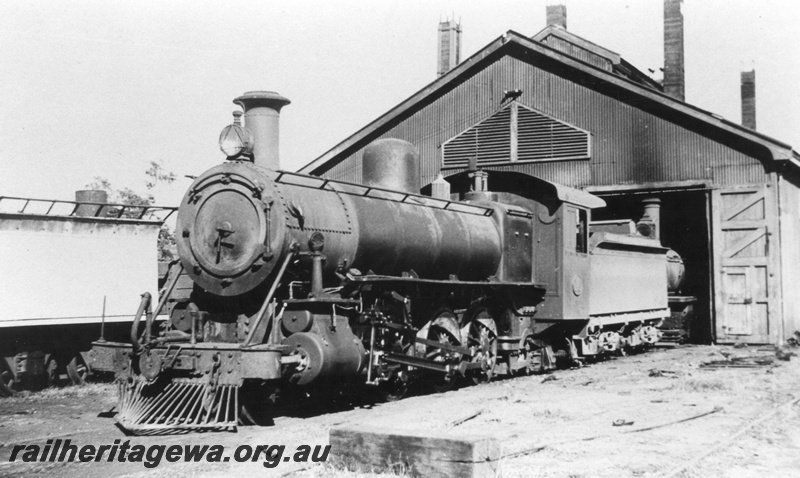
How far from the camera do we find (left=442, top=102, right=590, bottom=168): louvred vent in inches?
763

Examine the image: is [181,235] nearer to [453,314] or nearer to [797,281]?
[453,314]

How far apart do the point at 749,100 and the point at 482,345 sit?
22.2 m

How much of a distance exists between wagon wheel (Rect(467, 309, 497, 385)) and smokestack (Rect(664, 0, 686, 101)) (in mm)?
12714

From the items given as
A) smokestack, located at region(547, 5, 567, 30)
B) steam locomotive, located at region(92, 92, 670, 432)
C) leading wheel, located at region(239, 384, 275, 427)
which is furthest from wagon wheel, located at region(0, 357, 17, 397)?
smokestack, located at region(547, 5, 567, 30)

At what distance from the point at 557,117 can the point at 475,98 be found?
7.37ft

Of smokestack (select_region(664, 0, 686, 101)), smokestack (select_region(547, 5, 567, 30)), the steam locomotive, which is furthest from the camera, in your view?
smokestack (select_region(547, 5, 567, 30))

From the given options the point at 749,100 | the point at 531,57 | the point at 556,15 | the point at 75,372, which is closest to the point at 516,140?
the point at 531,57

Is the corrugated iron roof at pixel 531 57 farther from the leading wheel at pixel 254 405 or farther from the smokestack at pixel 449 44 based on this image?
the leading wheel at pixel 254 405

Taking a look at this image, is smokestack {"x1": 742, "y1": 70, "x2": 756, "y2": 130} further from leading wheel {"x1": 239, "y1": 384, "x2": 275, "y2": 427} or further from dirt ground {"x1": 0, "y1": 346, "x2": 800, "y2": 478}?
leading wheel {"x1": 239, "y1": 384, "x2": 275, "y2": 427}

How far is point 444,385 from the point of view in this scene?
35.6 feet

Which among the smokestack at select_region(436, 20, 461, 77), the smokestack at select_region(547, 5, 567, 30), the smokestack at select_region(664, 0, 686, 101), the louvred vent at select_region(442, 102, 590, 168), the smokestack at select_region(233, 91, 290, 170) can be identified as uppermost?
the smokestack at select_region(547, 5, 567, 30)

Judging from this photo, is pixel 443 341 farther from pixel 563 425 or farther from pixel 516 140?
pixel 516 140

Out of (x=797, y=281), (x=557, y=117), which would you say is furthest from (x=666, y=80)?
(x=797, y=281)

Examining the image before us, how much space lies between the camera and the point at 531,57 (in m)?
19.9
